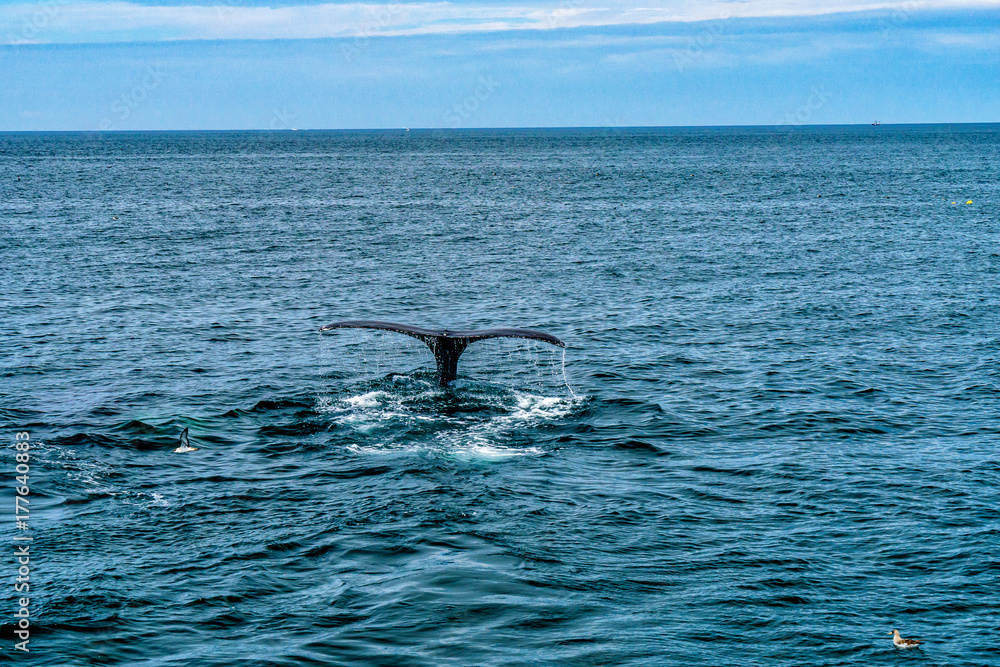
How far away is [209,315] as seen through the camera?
53625 mm

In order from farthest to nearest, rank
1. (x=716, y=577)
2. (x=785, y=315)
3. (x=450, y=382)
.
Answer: (x=785, y=315)
(x=450, y=382)
(x=716, y=577)

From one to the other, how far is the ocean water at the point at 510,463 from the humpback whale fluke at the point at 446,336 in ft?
3.98

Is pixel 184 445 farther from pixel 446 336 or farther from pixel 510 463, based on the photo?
pixel 510 463

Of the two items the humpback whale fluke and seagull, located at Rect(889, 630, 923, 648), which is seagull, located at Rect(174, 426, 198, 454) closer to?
the humpback whale fluke

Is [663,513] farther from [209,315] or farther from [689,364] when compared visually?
[209,315]

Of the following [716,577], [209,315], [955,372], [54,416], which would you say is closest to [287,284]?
[209,315]

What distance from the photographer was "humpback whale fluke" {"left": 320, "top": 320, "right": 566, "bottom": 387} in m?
31.2

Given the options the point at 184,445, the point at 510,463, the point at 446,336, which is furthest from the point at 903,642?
the point at 184,445

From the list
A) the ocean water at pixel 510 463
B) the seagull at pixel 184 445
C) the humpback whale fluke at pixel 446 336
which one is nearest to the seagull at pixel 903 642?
the ocean water at pixel 510 463

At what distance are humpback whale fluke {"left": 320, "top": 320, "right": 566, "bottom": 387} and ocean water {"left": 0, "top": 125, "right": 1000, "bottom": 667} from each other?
121 centimetres

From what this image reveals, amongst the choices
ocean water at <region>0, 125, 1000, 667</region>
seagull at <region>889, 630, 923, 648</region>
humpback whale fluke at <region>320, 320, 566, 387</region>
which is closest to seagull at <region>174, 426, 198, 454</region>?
ocean water at <region>0, 125, 1000, 667</region>

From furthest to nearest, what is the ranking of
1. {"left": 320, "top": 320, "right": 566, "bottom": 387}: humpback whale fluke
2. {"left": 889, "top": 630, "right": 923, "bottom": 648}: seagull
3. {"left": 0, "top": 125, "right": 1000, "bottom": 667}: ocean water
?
{"left": 320, "top": 320, "right": 566, "bottom": 387}: humpback whale fluke, {"left": 0, "top": 125, "right": 1000, "bottom": 667}: ocean water, {"left": 889, "top": 630, "right": 923, "bottom": 648}: seagull

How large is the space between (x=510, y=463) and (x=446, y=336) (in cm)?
531

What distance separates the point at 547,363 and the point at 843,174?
5619 inches
